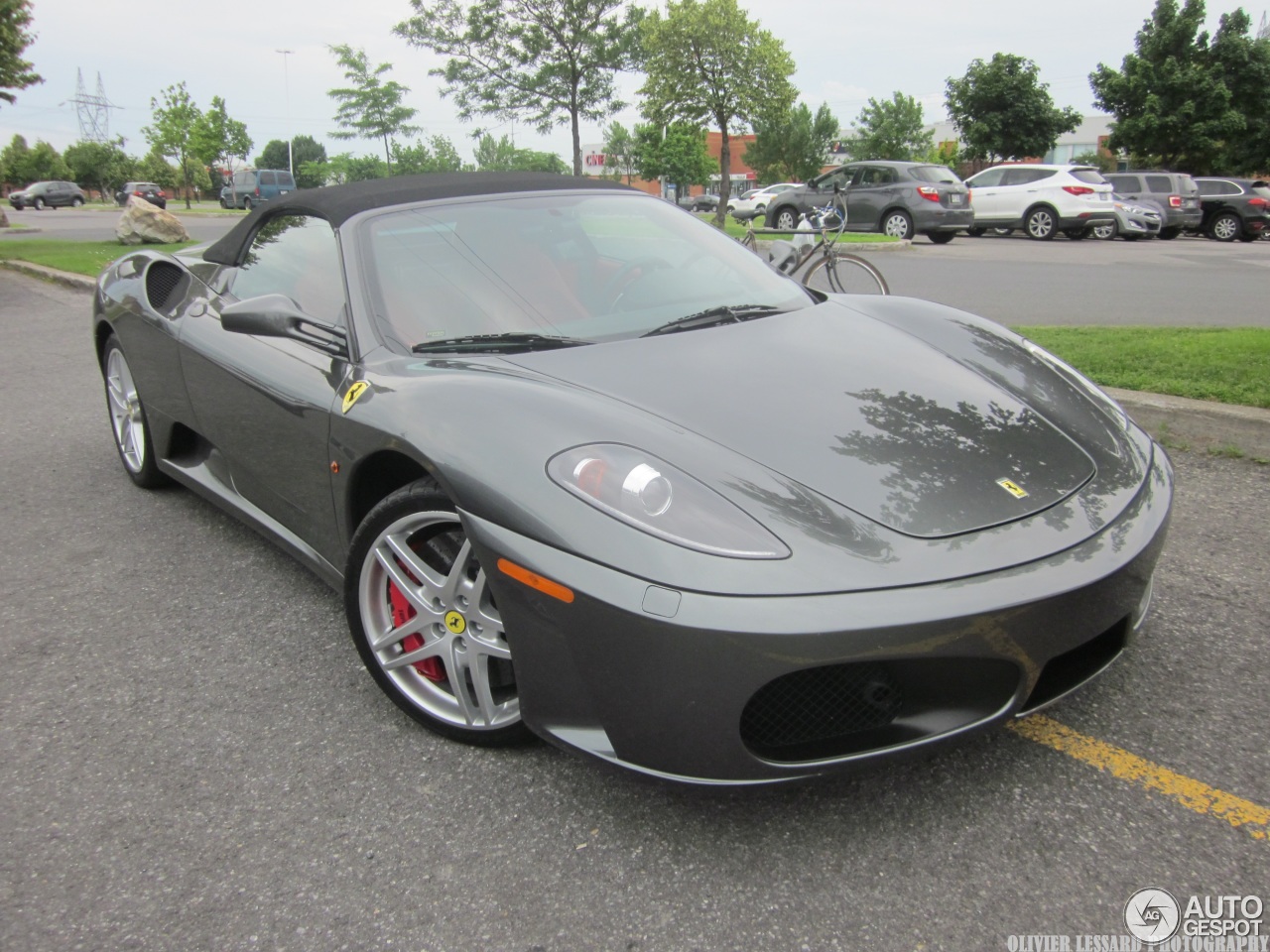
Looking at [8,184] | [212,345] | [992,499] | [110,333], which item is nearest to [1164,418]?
[992,499]

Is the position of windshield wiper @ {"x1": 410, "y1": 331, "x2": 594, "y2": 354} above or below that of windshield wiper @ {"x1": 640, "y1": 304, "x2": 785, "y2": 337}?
below

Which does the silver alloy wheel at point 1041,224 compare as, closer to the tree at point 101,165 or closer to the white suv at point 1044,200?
the white suv at point 1044,200

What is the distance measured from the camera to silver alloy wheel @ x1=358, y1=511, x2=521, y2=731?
7.03ft

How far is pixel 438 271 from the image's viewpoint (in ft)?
8.99

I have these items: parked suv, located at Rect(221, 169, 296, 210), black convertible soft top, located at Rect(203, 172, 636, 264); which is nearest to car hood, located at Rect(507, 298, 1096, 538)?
black convertible soft top, located at Rect(203, 172, 636, 264)

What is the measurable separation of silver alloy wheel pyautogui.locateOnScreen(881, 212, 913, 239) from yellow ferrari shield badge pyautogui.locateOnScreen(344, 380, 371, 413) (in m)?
16.8

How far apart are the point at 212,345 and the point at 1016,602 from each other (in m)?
2.62

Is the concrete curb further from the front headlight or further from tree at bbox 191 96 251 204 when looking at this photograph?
tree at bbox 191 96 251 204

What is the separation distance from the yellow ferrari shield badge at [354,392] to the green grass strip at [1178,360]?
3681mm

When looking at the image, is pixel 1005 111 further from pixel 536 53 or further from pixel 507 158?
pixel 507 158

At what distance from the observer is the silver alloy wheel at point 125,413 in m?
4.06

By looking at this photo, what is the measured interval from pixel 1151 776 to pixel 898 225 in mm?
17198

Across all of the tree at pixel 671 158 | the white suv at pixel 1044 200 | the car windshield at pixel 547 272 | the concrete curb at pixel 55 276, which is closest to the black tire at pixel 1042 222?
the white suv at pixel 1044 200

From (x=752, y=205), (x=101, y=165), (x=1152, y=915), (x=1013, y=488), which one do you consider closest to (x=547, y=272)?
(x=1013, y=488)
